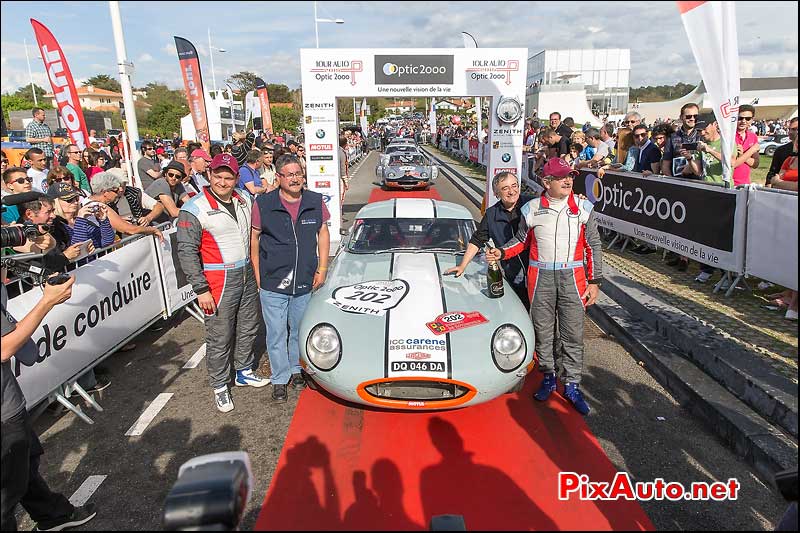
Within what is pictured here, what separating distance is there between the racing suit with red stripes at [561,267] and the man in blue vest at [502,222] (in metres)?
0.29

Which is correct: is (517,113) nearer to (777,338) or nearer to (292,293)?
(777,338)

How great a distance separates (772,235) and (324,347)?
188 inches

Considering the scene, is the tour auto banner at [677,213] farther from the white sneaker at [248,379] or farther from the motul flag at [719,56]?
the white sneaker at [248,379]

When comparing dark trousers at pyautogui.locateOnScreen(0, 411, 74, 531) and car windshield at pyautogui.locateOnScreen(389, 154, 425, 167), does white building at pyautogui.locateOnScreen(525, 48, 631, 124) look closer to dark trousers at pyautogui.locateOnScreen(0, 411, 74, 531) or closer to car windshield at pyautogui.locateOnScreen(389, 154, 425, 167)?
car windshield at pyautogui.locateOnScreen(389, 154, 425, 167)

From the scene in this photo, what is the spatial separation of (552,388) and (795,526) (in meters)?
2.14

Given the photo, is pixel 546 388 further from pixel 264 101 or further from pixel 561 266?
pixel 264 101

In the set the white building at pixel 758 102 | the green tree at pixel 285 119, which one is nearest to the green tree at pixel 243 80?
the green tree at pixel 285 119

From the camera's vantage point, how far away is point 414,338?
356 centimetres

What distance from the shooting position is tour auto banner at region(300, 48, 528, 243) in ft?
33.9

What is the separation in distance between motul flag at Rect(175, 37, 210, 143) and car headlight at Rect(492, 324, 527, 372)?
11052mm

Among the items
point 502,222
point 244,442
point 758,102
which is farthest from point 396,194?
point 758,102

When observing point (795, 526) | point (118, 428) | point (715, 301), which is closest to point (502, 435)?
point (795, 526)

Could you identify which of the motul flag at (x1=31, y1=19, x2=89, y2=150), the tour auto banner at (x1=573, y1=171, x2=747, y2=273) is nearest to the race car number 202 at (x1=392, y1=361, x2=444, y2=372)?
the tour auto banner at (x1=573, y1=171, x2=747, y2=273)

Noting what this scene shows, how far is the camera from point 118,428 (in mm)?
3924
